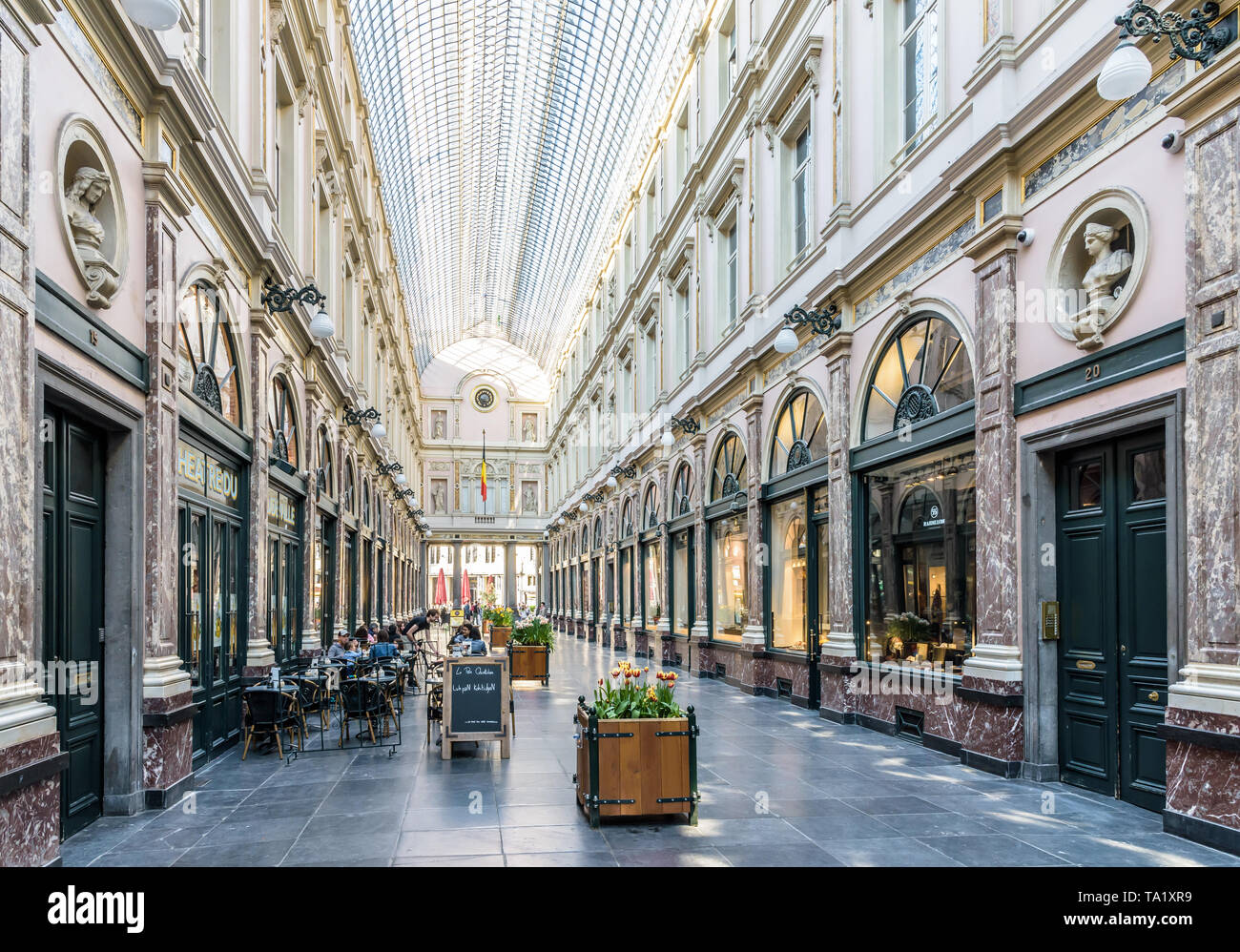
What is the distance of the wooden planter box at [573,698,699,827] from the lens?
700cm

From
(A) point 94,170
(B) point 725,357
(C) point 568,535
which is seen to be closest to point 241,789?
(A) point 94,170

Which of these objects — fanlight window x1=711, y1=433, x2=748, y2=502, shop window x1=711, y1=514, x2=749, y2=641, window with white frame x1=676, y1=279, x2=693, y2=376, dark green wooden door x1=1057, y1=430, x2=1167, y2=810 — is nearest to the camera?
dark green wooden door x1=1057, y1=430, x2=1167, y2=810

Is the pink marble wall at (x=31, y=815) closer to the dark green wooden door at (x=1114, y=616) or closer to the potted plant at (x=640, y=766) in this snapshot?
the potted plant at (x=640, y=766)

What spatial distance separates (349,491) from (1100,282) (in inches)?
644

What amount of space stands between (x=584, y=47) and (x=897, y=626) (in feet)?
68.9

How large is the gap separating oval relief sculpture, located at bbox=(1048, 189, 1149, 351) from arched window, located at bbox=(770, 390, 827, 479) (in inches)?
219

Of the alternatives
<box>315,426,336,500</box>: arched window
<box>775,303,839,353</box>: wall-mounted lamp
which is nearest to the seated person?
<box>315,426,336,500</box>: arched window

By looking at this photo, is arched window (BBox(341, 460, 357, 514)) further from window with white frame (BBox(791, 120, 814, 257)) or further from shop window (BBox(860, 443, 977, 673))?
shop window (BBox(860, 443, 977, 673))

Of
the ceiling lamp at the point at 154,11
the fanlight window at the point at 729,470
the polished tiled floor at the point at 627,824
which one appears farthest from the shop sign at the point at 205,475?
the fanlight window at the point at 729,470

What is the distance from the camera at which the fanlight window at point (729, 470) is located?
17.7 meters

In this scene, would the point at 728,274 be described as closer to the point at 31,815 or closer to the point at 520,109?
the point at 31,815

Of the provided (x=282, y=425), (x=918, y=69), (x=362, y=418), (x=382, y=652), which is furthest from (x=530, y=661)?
(x=918, y=69)

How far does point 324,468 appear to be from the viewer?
58.1 feet
